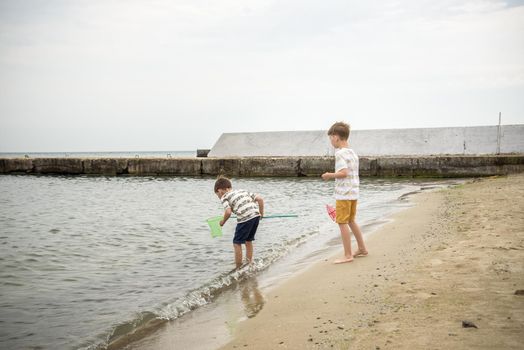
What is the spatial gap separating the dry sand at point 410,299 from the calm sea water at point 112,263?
45.8 inches

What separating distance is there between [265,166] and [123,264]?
18.5 metres

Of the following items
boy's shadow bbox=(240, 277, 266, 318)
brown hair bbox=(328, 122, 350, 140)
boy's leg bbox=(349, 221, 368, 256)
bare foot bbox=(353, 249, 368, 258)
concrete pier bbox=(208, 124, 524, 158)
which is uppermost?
concrete pier bbox=(208, 124, 524, 158)

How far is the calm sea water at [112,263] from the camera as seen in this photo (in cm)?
372

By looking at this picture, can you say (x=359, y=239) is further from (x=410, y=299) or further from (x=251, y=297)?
(x=410, y=299)

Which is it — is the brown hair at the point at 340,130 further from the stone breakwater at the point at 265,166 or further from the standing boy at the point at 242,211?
the stone breakwater at the point at 265,166

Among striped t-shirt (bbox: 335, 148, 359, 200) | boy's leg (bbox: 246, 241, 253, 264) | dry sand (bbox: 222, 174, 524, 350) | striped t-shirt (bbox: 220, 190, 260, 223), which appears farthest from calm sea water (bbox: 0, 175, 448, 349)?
striped t-shirt (bbox: 335, 148, 359, 200)

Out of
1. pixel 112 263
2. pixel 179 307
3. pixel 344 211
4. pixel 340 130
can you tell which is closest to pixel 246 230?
pixel 344 211

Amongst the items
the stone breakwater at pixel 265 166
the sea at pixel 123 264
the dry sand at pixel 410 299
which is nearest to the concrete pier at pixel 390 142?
the stone breakwater at pixel 265 166

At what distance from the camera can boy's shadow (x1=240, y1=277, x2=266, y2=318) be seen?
354cm

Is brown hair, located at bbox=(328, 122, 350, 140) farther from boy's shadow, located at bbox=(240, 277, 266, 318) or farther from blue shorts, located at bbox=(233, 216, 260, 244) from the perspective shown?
boy's shadow, located at bbox=(240, 277, 266, 318)

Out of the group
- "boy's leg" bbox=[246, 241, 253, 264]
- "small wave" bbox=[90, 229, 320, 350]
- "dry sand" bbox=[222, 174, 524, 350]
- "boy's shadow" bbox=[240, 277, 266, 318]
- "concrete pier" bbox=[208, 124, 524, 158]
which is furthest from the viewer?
"concrete pier" bbox=[208, 124, 524, 158]

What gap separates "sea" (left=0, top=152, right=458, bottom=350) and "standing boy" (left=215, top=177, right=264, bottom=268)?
339 millimetres

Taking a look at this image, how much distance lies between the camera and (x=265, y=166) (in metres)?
24.0

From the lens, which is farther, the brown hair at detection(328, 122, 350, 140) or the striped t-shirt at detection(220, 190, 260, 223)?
the striped t-shirt at detection(220, 190, 260, 223)
